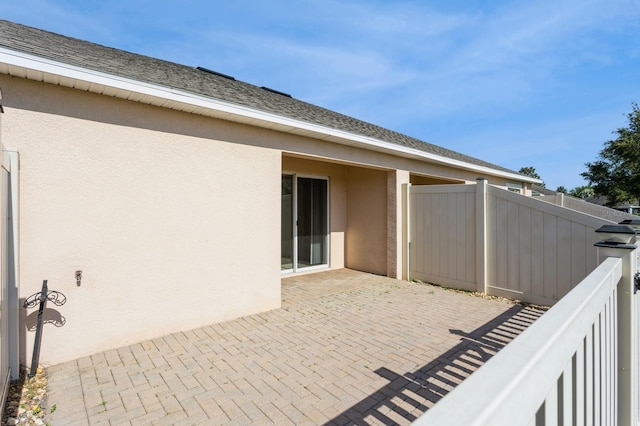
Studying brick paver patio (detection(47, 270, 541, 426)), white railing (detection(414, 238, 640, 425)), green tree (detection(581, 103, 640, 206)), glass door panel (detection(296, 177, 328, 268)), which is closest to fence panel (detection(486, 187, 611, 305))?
brick paver patio (detection(47, 270, 541, 426))

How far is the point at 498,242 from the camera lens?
6.56 metres

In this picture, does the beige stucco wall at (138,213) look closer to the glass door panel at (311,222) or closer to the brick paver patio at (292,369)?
the brick paver patio at (292,369)

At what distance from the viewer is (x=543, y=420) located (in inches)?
36.0

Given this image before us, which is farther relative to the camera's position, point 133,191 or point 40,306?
point 133,191

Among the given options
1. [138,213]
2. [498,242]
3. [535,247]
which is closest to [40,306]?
[138,213]

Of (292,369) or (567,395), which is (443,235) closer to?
(292,369)

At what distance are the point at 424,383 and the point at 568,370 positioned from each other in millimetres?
2423

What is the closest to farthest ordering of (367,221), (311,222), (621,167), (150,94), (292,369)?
(292,369) < (150,94) < (311,222) < (367,221) < (621,167)

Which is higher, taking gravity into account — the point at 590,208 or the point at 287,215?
the point at 590,208

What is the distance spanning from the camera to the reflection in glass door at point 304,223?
311 inches

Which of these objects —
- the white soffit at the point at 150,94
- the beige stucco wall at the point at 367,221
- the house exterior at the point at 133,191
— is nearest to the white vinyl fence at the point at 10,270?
the house exterior at the point at 133,191

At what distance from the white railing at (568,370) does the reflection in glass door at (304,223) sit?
635 centimetres

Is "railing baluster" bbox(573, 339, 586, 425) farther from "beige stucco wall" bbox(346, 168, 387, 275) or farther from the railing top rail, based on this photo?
"beige stucco wall" bbox(346, 168, 387, 275)

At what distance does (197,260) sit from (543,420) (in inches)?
178
